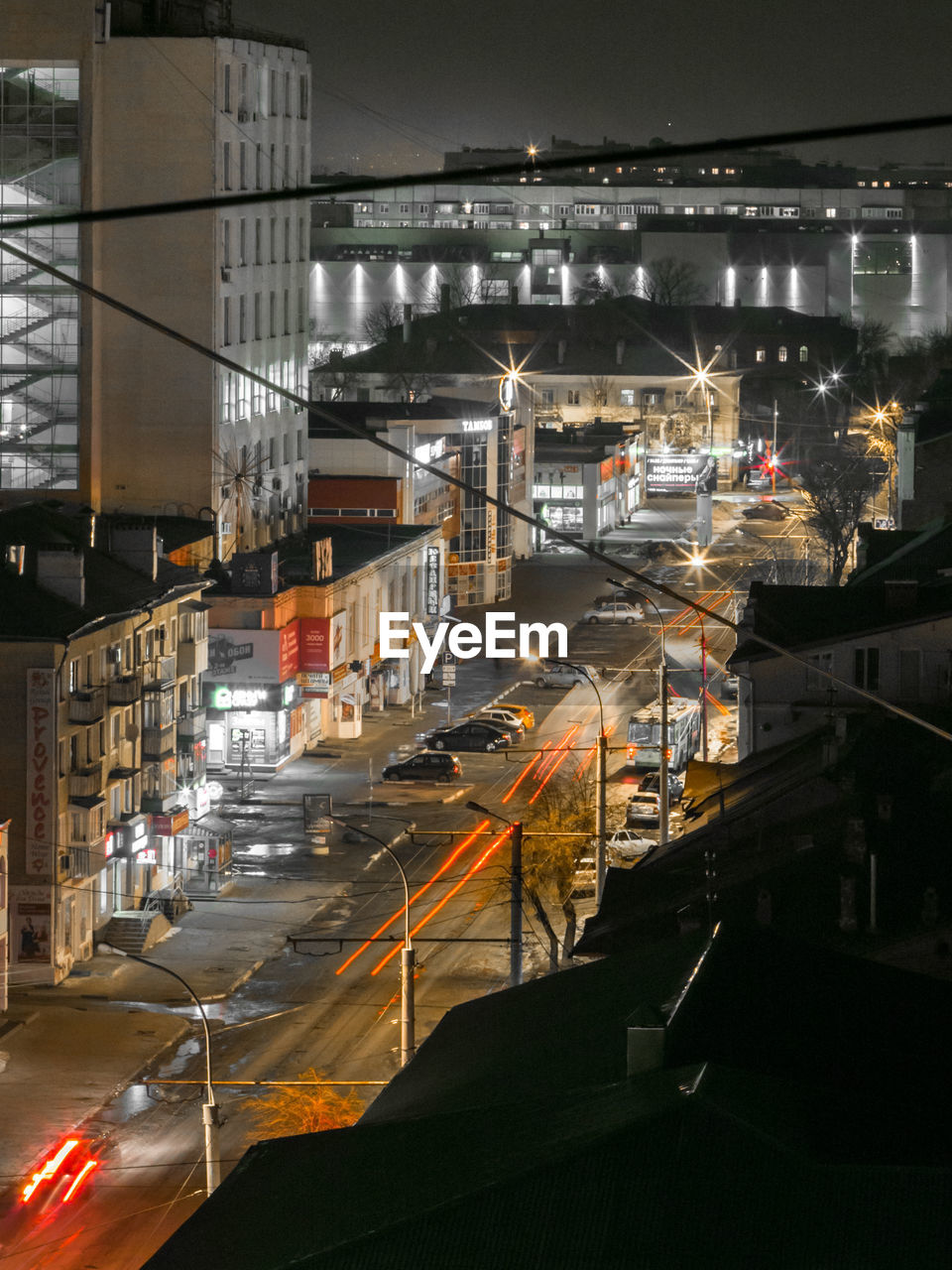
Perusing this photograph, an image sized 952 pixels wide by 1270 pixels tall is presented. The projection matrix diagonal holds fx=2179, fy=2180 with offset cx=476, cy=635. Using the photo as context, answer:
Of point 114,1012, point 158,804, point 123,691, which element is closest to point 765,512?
point 158,804

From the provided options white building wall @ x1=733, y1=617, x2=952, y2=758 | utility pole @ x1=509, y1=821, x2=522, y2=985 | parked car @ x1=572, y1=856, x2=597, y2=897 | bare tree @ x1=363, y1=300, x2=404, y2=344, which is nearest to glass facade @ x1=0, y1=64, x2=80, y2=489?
parked car @ x1=572, y1=856, x2=597, y2=897

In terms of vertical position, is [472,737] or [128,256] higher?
[128,256]

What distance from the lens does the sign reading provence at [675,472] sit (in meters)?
88.8

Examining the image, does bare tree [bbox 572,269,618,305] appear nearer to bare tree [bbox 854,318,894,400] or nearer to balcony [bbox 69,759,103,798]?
bare tree [bbox 854,318,894,400]

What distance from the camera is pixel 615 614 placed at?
64562 mm

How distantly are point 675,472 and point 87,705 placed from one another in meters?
57.6

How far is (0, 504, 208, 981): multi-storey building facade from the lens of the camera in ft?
109

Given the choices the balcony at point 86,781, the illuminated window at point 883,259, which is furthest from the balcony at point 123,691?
the illuminated window at point 883,259

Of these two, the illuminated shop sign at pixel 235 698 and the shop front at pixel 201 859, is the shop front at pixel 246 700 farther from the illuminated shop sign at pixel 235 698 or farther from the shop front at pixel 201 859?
the shop front at pixel 201 859

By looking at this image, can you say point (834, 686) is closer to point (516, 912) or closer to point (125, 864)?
point (516, 912)

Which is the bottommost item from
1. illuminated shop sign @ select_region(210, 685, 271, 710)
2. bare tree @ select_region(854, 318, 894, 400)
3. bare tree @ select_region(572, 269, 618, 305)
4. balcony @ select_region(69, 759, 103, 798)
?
balcony @ select_region(69, 759, 103, 798)

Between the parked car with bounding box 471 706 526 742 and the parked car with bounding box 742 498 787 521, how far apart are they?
33.4 meters

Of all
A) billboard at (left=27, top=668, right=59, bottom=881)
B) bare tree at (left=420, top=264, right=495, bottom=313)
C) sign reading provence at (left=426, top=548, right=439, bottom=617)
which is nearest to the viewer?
billboard at (left=27, top=668, right=59, bottom=881)

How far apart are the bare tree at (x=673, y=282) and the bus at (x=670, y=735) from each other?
257 ft
